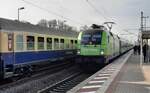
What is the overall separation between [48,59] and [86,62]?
2806 millimetres

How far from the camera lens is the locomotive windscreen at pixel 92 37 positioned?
29.3 metres

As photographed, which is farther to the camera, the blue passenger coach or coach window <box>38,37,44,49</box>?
coach window <box>38,37,44,49</box>

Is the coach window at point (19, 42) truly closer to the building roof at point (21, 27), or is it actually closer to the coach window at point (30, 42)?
→ the building roof at point (21, 27)

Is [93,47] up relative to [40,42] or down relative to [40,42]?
down

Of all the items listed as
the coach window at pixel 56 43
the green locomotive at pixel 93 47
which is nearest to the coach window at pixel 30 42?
the green locomotive at pixel 93 47

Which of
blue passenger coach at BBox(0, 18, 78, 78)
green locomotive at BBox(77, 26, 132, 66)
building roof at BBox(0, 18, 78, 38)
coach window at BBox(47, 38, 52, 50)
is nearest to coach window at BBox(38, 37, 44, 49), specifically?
blue passenger coach at BBox(0, 18, 78, 78)

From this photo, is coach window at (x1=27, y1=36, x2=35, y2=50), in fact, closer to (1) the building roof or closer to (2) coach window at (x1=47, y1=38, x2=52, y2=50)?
(1) the building roof

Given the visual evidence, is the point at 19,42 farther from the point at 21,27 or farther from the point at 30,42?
the point at 30,42

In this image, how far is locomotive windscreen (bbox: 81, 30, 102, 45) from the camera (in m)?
29.3

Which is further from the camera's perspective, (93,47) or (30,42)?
(93,47)

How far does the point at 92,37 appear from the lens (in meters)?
29.5

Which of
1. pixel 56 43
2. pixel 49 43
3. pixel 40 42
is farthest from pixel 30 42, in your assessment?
pixel 56 43

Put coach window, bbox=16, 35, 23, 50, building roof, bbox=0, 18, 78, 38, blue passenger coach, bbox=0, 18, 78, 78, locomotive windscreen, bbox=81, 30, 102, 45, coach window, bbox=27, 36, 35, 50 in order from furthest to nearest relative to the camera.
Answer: locomotive windscreen, bbox=81, 30, 102, 45 → coach window, bbox=27, 36, 35, 50 → coach window, bbox=16, 35, 23, 50 → building roof, bbox=0, 18, 78, 38 → blue passenger coach, bbox=0, 18, 78, 78

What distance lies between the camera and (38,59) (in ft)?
85.4
